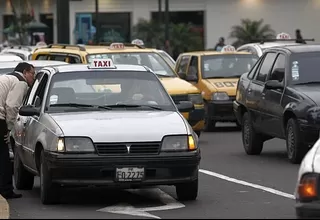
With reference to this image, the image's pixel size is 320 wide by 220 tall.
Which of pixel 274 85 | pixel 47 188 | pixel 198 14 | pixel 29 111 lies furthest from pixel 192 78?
pixel 198 14

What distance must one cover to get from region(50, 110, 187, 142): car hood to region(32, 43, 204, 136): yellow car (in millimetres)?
6912

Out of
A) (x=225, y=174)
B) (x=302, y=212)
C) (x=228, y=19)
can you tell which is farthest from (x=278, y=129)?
(x=228, y=19)

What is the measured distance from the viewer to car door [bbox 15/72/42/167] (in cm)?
1194

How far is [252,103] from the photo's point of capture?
652 inches

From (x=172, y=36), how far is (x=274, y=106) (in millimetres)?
37918

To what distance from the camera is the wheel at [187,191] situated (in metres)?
11.1

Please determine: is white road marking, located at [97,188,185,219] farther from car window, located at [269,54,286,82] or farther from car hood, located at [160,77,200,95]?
car hood, located at [160,77,200,95]

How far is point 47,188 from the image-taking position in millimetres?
10711

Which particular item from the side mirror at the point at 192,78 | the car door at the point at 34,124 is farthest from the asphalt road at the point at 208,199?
the side mirror at the point at 192,78

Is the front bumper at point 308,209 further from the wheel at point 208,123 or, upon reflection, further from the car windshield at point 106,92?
the wheel at point 208,123

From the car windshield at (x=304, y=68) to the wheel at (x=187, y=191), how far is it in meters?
4.48

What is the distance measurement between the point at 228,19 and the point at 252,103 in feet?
137

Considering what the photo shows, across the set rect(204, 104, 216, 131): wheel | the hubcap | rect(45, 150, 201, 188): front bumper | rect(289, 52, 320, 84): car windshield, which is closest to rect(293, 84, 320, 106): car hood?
rect(289, 52, 320, 84): car windshield

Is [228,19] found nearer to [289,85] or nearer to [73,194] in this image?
[289,85]
